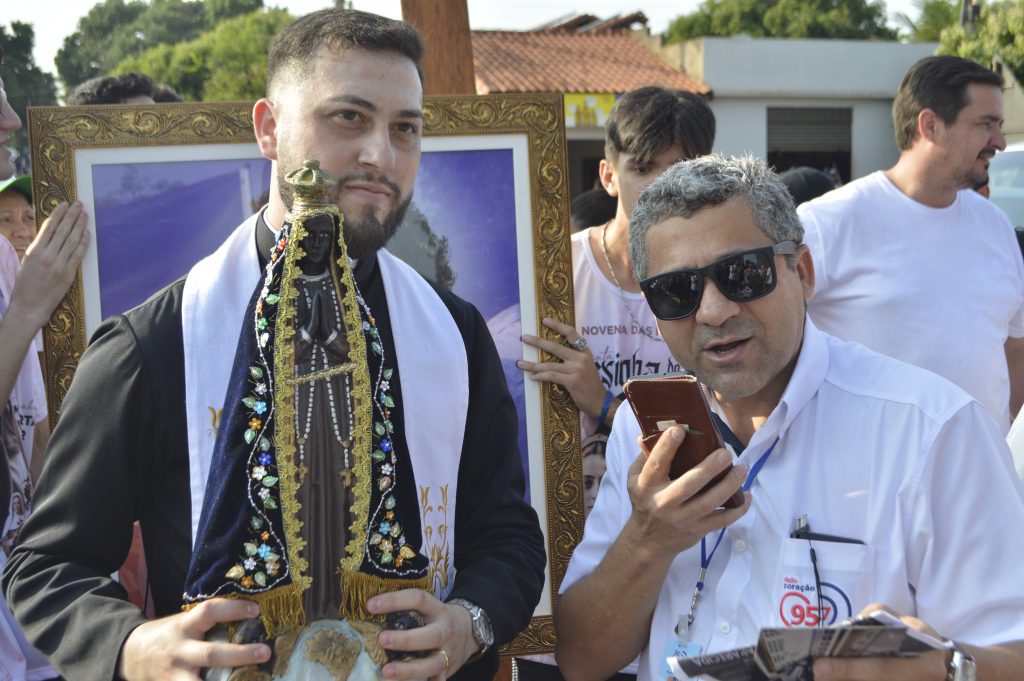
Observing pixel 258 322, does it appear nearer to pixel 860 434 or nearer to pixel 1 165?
pixel 860 434

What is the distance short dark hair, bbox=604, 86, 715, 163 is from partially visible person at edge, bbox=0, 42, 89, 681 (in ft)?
5.77

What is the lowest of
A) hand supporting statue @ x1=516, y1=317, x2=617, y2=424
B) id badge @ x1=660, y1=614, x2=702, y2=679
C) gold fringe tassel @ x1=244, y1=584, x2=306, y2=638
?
id badge @ x1=660, y1=614, x2=702, y2=679

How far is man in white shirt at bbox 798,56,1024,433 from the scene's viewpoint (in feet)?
13.7

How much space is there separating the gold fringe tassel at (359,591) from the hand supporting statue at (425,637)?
0.02 meters

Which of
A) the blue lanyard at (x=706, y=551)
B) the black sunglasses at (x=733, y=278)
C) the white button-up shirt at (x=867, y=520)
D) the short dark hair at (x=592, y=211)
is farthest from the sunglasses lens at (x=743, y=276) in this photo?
the short dark hair at (x=592, y=211)

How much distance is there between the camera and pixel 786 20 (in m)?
40.7

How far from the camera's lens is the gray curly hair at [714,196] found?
2303 millimetres

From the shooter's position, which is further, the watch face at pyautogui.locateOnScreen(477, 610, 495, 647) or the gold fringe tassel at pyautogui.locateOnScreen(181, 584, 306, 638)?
the watch face at pyautogui.locateOnScreen(477, 610, 495, 647)

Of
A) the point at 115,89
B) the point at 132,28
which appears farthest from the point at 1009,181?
the point at 132,28

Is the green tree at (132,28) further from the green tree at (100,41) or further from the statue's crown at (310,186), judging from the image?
the statue's crown at (310,186)

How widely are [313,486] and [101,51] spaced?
197 ft

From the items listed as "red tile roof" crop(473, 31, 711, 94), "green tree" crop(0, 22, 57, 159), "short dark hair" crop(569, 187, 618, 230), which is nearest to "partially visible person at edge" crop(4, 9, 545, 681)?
"short dark hair" crop(569, 187, 618, 230)

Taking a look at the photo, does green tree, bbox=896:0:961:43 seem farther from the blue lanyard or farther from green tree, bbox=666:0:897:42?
the blue lanyard

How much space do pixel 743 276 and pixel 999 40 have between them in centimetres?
2287
